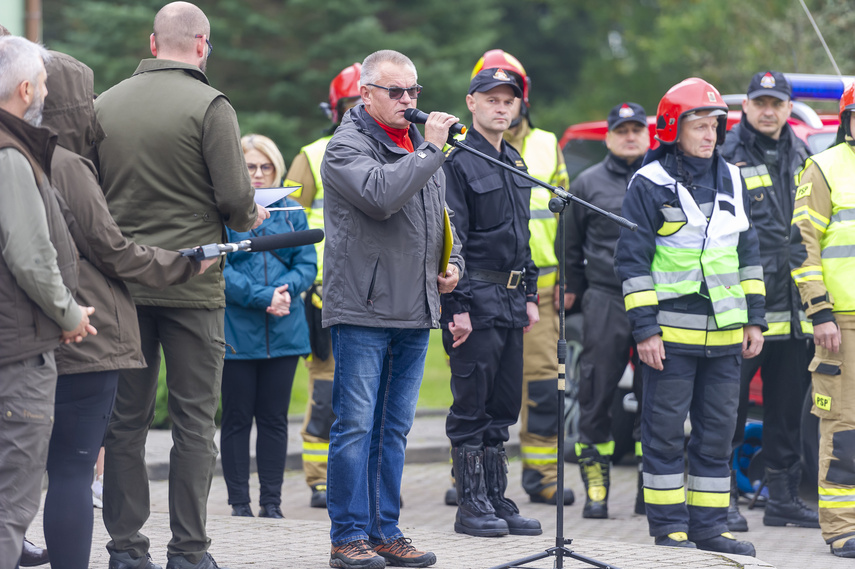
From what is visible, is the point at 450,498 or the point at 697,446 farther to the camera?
the point at 450,498

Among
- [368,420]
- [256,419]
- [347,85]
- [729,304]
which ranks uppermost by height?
[347,85]

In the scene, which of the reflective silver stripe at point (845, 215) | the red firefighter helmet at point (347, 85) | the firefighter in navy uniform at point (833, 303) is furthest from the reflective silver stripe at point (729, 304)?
the red firefighter helmet at point (347, 85)

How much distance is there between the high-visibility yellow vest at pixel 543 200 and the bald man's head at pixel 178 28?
316 centimetres

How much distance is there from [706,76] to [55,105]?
54.8 feet

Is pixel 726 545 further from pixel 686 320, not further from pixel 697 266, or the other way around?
pixel 697 266

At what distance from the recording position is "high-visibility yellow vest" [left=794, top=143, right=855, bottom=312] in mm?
6551

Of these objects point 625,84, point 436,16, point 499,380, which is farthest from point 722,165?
point 625,84

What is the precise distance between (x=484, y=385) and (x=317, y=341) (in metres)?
1.70

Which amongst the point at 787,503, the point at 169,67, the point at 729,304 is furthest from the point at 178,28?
the point at 787,503

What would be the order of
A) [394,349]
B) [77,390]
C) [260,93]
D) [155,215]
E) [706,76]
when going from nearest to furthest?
[77,390] < [155,215] < [394,349] < [706,76] < [260,93]

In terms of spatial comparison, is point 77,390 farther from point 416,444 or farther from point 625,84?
point 625,84

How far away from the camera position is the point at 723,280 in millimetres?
6297

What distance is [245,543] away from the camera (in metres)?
5.82

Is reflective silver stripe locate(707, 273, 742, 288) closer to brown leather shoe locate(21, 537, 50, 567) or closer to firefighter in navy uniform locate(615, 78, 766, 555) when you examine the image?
firefighter in navy uniform locate(615, 78, 766, 555)
